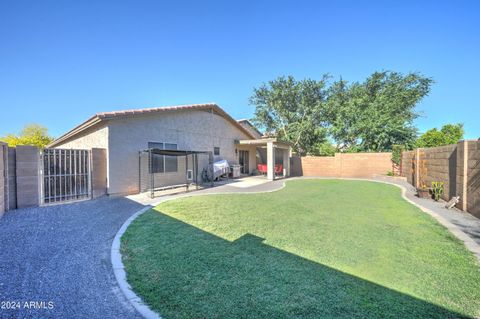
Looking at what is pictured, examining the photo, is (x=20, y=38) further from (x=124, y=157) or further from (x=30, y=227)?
(x=30, y=227)

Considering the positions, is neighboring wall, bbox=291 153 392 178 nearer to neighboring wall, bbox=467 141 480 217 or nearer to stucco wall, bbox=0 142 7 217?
neighboring wall, bbox=467 141 480 217

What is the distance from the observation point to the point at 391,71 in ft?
80.8

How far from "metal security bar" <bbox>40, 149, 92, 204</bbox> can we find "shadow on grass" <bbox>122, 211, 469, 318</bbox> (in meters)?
6.14

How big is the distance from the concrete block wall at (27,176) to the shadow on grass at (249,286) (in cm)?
567

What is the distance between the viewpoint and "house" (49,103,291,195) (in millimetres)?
9328

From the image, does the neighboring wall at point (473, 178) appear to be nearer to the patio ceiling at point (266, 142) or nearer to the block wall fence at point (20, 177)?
the patio ceiling at point (266, 142)

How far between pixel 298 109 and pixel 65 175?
23.5m

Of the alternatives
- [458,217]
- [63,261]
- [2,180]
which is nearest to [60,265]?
[63,261]

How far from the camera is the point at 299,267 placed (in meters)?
3.31

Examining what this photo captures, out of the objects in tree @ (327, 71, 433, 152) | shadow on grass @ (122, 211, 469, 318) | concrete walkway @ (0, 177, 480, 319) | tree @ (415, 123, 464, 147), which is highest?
tree @ (327, 71, 433, 152)

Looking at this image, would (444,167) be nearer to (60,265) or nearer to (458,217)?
(458,217)

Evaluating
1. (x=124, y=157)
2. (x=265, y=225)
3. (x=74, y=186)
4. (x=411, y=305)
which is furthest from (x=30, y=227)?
(x=411, y=305)

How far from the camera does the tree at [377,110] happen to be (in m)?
20.5

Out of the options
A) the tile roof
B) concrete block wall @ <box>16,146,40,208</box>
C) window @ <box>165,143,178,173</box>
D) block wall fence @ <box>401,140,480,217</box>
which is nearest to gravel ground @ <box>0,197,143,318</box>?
concrete block wall @ <box>16,146,40,208</box>
